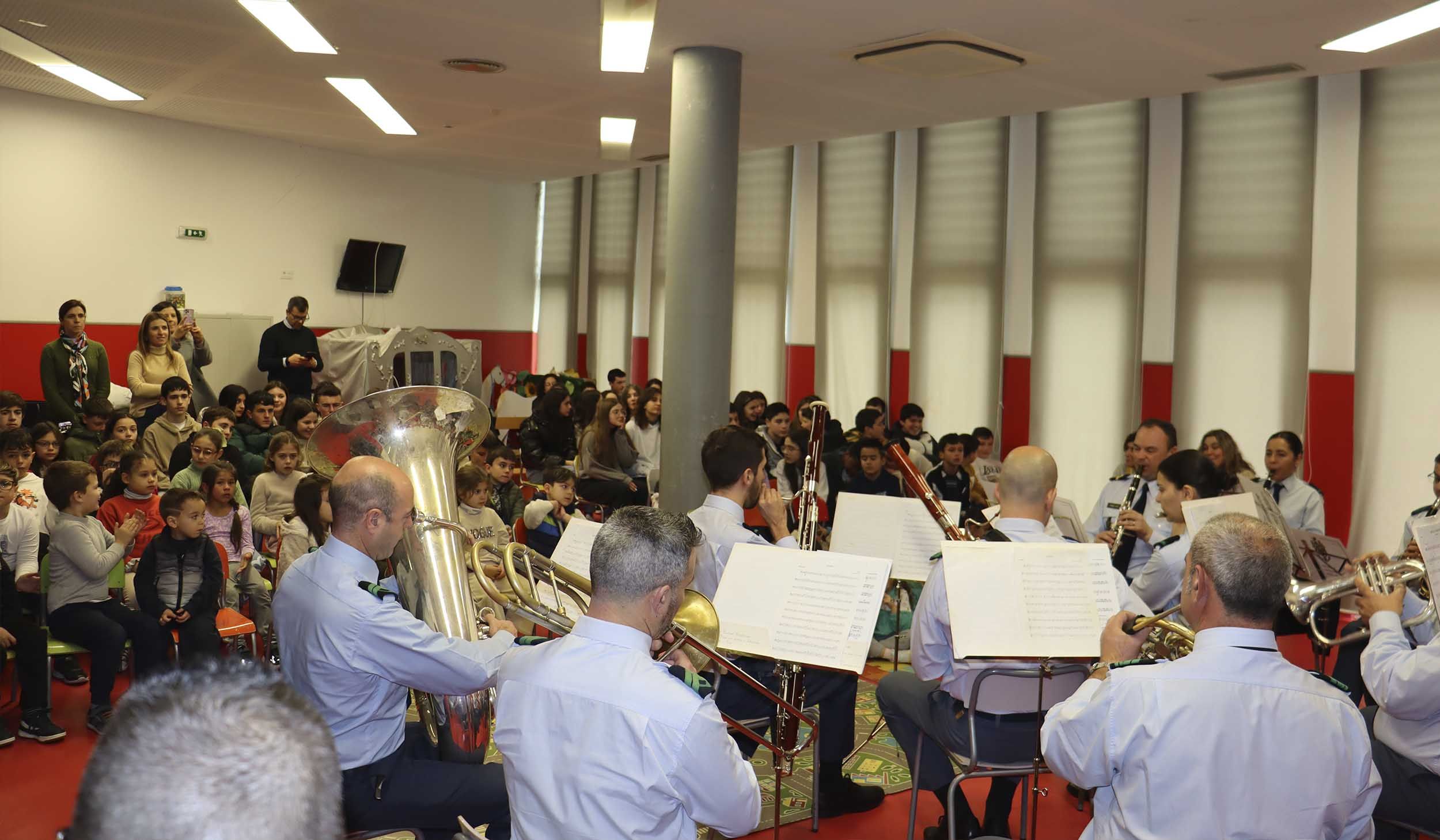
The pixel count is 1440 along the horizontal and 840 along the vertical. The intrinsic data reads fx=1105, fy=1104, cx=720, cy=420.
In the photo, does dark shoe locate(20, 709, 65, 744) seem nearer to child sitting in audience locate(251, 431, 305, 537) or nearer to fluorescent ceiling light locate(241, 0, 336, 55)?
child sitting in audience locate(251, 431, 305, 537)

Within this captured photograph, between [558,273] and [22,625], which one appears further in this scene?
[558,273]

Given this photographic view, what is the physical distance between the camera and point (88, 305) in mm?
9445

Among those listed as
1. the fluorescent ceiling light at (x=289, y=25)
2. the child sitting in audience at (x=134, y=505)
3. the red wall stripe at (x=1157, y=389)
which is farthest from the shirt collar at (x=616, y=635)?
the red wall stripe at (x=1157, y=389)

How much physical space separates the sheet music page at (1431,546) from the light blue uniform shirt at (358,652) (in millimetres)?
2388

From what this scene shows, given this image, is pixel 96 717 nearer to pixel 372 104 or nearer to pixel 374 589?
pixel 374 589

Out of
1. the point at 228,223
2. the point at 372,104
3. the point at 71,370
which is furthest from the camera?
the point at 228,223

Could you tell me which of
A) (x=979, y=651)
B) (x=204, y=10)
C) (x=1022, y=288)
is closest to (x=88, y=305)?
(x=204, y=10)

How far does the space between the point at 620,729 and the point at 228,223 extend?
32.1ft

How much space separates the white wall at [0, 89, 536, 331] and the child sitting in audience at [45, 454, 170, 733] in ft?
17.8

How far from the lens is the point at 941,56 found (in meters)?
6.09

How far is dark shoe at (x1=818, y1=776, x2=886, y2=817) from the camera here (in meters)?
4.07

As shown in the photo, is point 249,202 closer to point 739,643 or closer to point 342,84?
point 342,84

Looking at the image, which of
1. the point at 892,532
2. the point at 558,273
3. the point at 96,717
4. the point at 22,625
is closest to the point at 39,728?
the point at 96,717

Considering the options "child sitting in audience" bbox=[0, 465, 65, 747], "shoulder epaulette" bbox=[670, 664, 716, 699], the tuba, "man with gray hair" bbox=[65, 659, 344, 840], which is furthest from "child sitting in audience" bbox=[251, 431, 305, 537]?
"man with gray hair" bbox=[65, 659, 344, 840]
